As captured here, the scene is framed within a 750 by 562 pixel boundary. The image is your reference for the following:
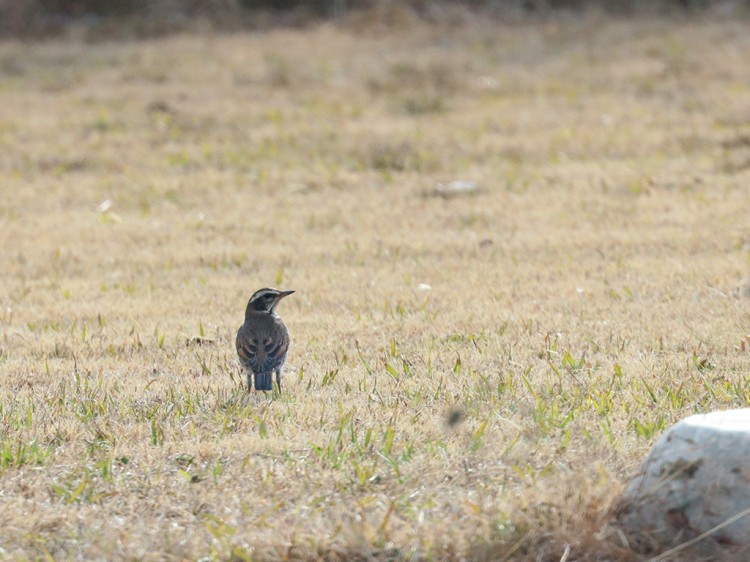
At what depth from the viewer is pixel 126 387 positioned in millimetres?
6512

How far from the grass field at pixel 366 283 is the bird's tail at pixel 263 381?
0.16m

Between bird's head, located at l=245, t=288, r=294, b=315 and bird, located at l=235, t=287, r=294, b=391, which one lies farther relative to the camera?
bird's head, located at l=245, t=288, r=294, b=315

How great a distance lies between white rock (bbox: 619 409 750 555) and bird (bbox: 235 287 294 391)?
230 cm

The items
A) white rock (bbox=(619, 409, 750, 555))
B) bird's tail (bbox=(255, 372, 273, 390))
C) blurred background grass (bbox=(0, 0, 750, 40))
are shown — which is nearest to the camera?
white rock (bbox=(619, 409, 750, 555))

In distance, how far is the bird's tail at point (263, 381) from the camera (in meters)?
6.11

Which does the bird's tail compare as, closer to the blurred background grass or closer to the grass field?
the grass field

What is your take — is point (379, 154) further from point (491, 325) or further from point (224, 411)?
point (224, 411)

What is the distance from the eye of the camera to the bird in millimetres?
6133

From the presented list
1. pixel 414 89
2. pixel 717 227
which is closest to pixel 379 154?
pixel 414 89

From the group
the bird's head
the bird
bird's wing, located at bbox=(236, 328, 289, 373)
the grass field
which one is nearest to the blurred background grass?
the grass field

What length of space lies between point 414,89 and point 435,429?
44.7ft

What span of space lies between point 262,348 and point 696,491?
2.62 metres

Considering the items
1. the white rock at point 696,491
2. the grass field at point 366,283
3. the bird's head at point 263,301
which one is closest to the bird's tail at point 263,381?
the grass field at point 366,283

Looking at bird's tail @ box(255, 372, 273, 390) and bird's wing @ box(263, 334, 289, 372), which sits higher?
bird's wing @ box(263, 334, 289, 372)
